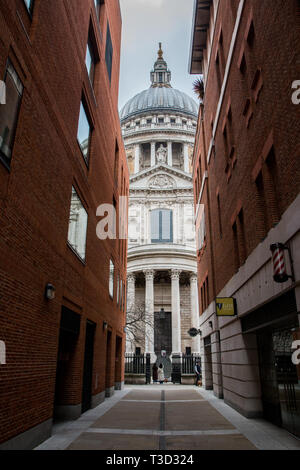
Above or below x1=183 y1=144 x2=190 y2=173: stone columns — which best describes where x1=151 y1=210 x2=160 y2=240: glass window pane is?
below

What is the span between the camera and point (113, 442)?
28.0ft

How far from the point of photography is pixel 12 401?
6.89 metres

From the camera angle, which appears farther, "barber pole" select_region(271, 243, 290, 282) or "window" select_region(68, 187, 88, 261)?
"window" select_region(68, 187, 88, 261)

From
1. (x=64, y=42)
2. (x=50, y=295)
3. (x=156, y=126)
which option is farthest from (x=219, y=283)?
(x=156, y=126)

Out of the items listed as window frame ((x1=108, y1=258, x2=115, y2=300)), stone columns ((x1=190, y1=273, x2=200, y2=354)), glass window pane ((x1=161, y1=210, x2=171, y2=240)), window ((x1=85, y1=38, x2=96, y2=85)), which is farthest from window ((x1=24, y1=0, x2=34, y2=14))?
glass window pane ((x1=161, y1=210, x2=171, y2=240))

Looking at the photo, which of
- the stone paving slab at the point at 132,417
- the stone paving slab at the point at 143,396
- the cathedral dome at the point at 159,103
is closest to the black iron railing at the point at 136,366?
the stone paving slab at the point at 143,396

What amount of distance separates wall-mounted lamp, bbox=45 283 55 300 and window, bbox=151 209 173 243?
1552 inches

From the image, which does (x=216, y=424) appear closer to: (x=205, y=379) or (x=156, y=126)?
(x=205, y=379)

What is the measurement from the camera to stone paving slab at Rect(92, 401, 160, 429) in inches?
430

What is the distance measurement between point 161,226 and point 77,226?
37.7m

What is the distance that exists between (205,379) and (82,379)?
40.8ft

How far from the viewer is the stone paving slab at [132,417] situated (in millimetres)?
10922

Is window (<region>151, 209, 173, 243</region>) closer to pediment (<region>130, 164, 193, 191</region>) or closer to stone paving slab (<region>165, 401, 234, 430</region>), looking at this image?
pediment (<region>130, 164, 193, 191</region>)

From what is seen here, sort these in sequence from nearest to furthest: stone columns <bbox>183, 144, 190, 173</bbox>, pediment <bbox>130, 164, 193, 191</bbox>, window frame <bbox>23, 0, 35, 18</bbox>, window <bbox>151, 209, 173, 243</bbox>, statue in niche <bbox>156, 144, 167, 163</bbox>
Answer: window frame <bbox>23, 0, 35, 18</bbox> < window <bbox>151, 209, 173, 243</bbox> < pediment <bbox>130, 164, 193, 191</bbox> < statue in niche <bbox>156, 144, 167, 163</bbox> < stone columns <bbox>183, 144, 190, 173</bbox>
